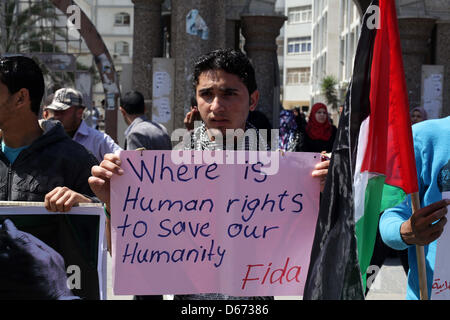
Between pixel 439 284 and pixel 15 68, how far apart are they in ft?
6.10

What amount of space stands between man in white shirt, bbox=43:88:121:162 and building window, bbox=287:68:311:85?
5593 cm

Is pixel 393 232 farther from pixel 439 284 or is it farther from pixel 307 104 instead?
pixel 307 104

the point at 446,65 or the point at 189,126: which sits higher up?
the point at 446,65

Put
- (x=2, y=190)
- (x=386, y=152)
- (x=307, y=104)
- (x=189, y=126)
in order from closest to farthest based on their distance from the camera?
(x=386, y=152) → (x=2, y=190) → (x=189, y=126) → (x=307, y=104)

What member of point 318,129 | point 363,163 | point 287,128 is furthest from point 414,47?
point 363,163

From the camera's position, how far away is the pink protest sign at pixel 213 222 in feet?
7.95

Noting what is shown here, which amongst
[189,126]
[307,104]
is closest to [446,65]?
[189,126]

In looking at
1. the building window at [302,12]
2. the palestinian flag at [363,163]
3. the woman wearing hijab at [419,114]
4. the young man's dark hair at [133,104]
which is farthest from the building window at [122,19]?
the palestinian flag at [363,163]

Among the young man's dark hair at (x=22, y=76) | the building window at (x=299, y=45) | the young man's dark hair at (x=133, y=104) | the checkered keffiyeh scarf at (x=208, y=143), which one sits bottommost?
the checkered keffiyeh scarf at (x=208, y=143)

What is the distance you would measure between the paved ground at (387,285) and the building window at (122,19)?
53858mm

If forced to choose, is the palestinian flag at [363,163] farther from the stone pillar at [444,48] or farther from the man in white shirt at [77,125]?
the stone pillar at [444,48]

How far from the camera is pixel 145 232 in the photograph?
2443 millimetres

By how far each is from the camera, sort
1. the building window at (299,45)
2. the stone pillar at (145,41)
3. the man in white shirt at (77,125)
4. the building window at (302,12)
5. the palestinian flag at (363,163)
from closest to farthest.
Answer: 1. the palestinian flag at (363,163)
2. the man in white shirt at (77,125)
3. the stone pillar at (145,41)
4. the building window at (302,12)
5. the building window at (299,45)

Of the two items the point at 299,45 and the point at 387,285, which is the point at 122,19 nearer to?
the point at 299,45
